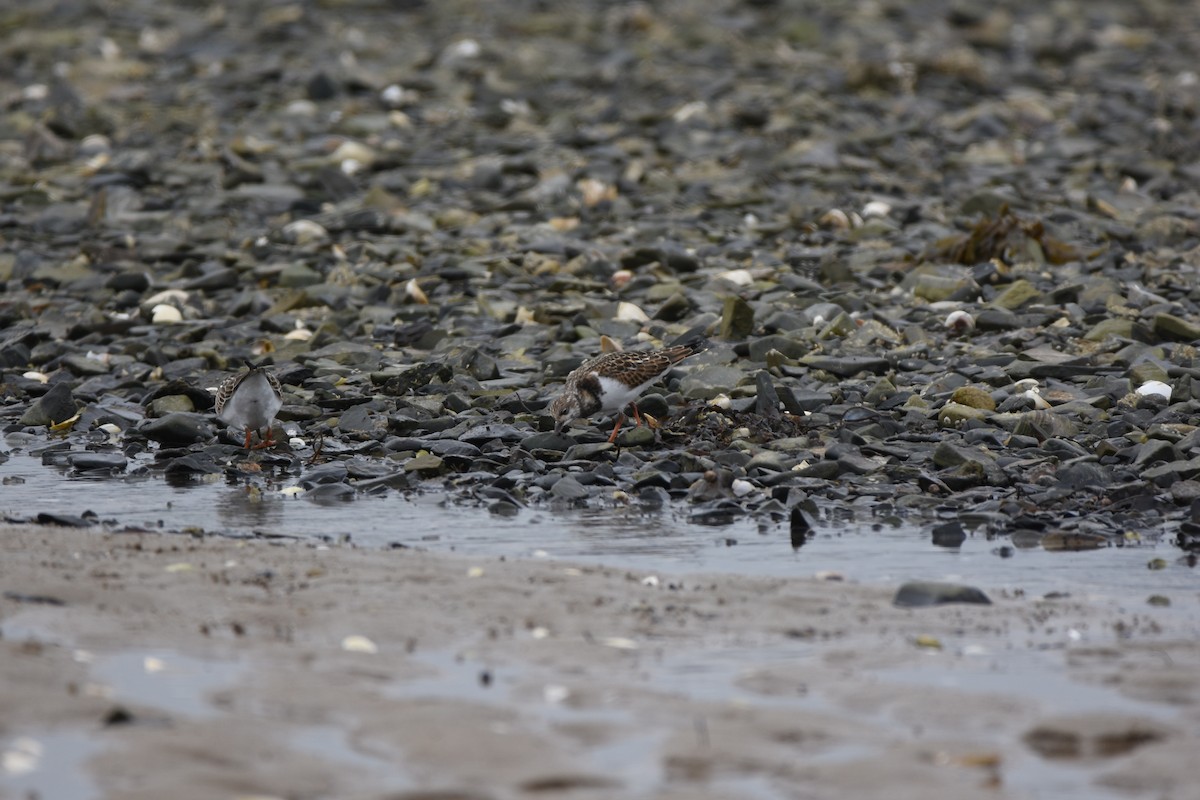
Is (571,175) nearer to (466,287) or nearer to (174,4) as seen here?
(466,287)

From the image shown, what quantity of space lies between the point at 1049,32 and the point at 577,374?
20049 millimetres

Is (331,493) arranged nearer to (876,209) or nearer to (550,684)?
(550,684)

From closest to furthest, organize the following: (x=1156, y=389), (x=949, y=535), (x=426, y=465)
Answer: (x=949, y=535), (x=426, y=465), (x=1156, y=389)

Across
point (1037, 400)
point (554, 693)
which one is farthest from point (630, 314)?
point (554, 693)

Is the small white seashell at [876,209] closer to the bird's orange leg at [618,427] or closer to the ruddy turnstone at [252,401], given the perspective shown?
the bird's orange leg at [618,427]

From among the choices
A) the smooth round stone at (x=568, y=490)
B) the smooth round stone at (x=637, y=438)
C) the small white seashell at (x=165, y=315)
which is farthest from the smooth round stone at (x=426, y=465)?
the small white seashell at (x=165, y=315)

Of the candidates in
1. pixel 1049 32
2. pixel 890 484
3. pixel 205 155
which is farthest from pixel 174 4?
pixel 890 484

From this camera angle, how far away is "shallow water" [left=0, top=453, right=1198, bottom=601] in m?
7.58

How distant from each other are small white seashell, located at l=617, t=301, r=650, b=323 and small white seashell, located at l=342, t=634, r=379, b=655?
6.71 metres

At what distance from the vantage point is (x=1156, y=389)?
10.2 m

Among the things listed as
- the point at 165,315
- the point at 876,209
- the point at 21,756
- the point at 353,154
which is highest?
the point at 353,154

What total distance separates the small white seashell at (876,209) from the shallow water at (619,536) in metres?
7.84

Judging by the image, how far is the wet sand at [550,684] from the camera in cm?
499

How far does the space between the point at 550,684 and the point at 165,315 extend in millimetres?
8467
